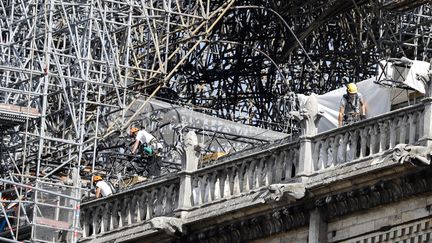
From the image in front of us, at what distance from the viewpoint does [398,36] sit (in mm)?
73438

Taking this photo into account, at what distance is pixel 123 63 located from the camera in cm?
7544

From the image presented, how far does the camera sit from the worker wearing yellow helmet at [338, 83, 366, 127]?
194ft

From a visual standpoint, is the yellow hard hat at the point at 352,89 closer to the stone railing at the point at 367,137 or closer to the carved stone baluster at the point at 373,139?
the stone railing at the point at 367,137

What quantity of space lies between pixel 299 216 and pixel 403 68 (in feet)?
16.8

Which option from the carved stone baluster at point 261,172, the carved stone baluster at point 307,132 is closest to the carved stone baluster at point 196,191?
the carved stone baluster at point 261,172

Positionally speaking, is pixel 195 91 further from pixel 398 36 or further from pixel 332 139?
pixel 332 139

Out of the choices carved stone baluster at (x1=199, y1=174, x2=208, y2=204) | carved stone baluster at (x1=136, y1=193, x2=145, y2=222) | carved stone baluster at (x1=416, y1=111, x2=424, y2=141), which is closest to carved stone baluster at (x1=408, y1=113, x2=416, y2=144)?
carved stone baluster at (x1=416, y1=111, x2=424, y2=141)

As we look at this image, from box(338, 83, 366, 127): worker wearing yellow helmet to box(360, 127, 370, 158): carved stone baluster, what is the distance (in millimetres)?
2323

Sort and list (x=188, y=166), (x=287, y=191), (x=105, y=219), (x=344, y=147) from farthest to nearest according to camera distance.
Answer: (x=105, y=219) < (x=188, y=166) < (x=287, y=191) < (x=344, y=147)

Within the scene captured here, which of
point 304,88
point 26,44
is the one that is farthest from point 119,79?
point 304,88

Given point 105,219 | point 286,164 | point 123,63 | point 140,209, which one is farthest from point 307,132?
point 123,63

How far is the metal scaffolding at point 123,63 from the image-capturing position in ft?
226

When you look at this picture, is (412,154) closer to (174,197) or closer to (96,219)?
(174,197)

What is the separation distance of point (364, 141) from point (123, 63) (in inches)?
794
